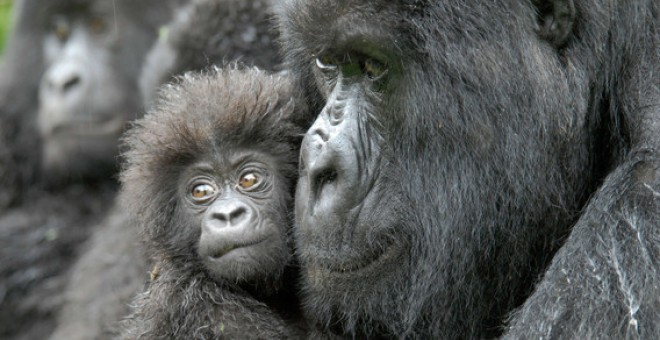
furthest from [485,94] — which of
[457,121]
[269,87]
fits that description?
[269,87]

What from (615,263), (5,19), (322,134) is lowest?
(615,263)

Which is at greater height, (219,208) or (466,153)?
(219,208)

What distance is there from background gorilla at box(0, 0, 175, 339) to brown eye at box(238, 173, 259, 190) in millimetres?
3159

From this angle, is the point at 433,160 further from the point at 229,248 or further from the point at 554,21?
the point at 229,248

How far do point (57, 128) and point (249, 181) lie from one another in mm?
3384

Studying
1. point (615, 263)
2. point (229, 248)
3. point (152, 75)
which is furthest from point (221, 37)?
point (615, 263)

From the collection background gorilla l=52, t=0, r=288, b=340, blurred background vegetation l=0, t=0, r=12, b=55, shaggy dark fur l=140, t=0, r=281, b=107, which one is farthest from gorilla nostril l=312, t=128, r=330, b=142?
blurred background vegetation l=0, t=0, r=12, b=55

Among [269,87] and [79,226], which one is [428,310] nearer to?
[269,87]

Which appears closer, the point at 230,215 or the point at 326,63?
the point at 326,63

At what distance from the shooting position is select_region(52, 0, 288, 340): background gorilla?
4.89 metres

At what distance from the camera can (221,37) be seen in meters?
4.91

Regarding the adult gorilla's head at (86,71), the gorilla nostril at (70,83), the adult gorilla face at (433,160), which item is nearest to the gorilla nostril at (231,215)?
the adult gorilla face at (433,160)

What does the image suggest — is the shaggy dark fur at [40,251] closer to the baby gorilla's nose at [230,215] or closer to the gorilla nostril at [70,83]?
the gorilla nostril at [70,83]

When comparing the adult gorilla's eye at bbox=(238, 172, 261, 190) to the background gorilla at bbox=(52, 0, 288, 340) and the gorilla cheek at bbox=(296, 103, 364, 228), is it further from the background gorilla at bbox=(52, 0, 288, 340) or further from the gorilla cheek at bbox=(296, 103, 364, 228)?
the background gorilla at bbox=(52, 0, 288, 340)
